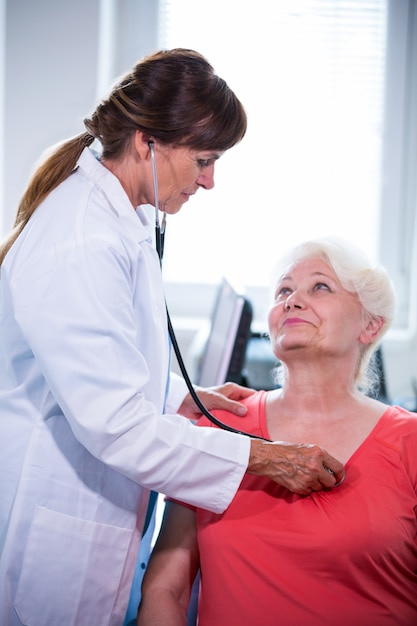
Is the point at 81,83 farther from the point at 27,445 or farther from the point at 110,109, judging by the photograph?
the point at 27,445

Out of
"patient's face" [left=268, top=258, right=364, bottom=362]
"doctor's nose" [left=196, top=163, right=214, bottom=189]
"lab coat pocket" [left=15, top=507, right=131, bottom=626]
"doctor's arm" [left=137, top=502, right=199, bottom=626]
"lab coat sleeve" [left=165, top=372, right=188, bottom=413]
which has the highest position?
"doctor's nose" [left=196, top=163, right=214, bottom=189]

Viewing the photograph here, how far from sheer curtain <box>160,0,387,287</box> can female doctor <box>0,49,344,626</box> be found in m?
2.06

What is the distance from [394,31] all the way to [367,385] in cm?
217

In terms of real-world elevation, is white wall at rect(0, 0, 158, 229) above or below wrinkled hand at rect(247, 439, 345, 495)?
above

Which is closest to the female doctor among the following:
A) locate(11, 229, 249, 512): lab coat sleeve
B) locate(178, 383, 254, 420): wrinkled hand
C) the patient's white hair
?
locate(11, 229, 249, 512): lab coat sleeve

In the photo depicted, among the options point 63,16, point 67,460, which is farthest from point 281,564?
point 63,16

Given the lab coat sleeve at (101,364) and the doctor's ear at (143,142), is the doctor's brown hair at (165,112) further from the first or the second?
the lab coat sleeve at (101,364)

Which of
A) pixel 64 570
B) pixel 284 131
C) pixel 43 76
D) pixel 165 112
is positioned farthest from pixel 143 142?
pixel 284 131

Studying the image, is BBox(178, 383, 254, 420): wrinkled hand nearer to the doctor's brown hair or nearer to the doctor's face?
the doctor's face

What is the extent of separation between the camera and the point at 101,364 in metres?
1.11

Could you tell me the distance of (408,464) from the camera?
1.35 meters

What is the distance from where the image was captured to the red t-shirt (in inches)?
50.1

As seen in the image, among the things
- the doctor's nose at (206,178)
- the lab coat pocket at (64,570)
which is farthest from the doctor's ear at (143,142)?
the lab coat pocket at (64,570)

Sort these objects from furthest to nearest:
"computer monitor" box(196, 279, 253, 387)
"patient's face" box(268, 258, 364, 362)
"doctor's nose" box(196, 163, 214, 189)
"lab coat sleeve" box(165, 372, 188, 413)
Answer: "computer monitor" box(196, 279, 253, 387) → "lab coat sleeve" box(165, 372, 188, 413) → "patient's face" box(268, 258, 364, 362) → "doctor's nose" box(196, 163, 214, 189)
